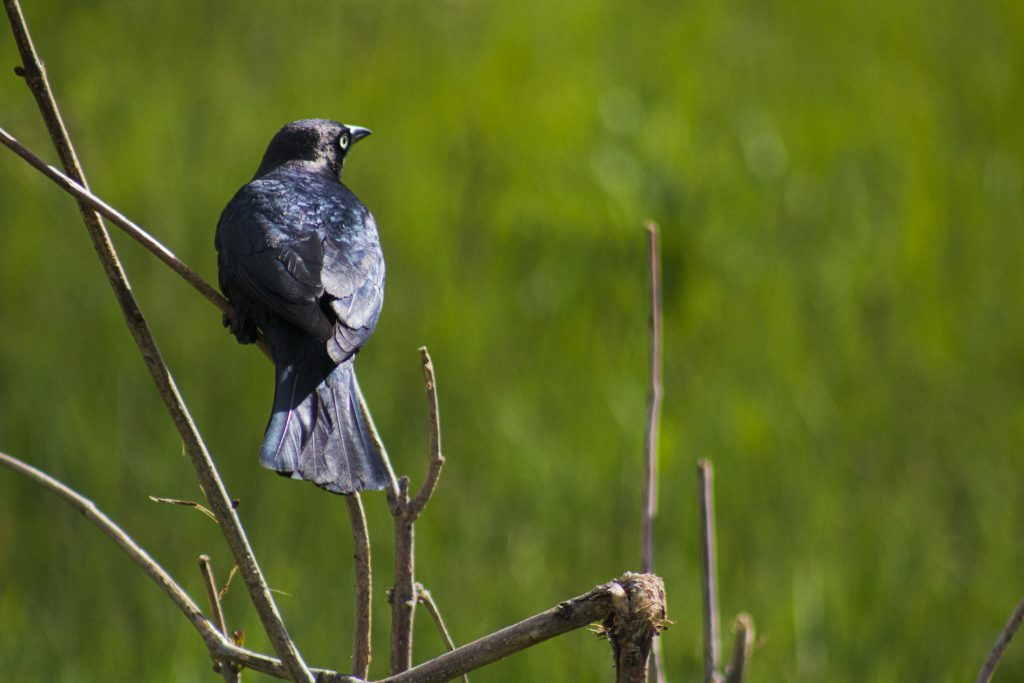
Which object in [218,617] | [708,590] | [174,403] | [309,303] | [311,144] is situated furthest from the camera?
[311,144]

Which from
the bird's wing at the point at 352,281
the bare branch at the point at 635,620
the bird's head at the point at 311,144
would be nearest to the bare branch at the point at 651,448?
the bare branch at the point at 635,620

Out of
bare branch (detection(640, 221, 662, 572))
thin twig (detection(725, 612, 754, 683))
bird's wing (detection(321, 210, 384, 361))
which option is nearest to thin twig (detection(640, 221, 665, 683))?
bare branch (detection(640, 221, 662, 572))

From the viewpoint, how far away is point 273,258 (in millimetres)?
2676

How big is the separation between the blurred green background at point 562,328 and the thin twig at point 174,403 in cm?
237

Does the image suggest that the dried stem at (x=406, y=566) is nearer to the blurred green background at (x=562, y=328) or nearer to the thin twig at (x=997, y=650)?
the thin twig at (x=997, y=650)

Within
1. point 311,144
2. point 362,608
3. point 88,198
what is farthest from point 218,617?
point 311,144

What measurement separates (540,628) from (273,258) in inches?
61.2

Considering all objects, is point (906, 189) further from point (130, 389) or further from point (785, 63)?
point (130, 389)

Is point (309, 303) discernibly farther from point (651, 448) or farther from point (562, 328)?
point (562, 328)

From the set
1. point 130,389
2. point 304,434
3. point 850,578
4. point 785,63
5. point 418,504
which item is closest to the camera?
point 418,504

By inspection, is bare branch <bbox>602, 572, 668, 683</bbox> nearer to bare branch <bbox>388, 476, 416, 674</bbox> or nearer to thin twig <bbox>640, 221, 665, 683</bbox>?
bare branch <bbox>388, 476, 416, 674</bbox>

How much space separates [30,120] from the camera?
18.9 feet

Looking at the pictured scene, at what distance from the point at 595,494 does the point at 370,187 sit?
2.10 m

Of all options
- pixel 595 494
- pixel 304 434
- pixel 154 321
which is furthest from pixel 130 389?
pixel 304 434
